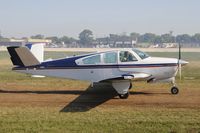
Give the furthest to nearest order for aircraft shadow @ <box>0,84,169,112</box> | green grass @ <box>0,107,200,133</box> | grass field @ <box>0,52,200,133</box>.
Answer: aircraft shadow @ <box>0,84,169,112</box> → grass field @ <box>0,52,200,133</box> → green grass @ <box>0,107,200,133</box>

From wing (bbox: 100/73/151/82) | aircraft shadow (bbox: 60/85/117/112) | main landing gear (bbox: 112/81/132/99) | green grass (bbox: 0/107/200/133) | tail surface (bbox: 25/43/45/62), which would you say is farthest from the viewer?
tail surface (bbox: 25/43/45/62)

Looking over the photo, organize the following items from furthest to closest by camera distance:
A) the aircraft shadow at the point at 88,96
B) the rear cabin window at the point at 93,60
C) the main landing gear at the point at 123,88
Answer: the rear cabin window at the point at 93,60
the main landing gear at the point at 123,88
the aircraft shadow at the point at 88,96

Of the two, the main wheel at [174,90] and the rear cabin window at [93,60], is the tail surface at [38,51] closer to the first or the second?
the rear cabin window at [93,60]

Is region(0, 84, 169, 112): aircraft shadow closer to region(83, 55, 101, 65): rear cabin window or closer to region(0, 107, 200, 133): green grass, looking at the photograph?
region(0, 107, 200, 133): green grass

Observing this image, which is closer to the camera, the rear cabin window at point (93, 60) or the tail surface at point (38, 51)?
the rear cabin window at point (93, 60)

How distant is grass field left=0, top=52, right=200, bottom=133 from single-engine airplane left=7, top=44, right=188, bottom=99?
771mm

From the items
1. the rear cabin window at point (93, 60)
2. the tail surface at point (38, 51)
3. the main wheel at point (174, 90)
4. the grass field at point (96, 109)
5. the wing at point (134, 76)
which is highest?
the tail surface at point (38, 51)

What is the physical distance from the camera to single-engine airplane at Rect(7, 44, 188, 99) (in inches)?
568

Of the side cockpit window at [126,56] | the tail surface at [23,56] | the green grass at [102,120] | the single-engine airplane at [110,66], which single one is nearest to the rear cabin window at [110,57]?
the single-engine airplane at [110,66]

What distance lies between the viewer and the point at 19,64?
15688 mm

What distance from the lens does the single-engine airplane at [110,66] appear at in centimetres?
1443

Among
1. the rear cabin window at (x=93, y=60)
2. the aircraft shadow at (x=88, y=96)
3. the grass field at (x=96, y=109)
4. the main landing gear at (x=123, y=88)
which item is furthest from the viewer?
the rear cabin window at (x=93, y=60)

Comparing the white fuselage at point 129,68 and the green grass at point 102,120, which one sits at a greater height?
the white fuselage at point 129,68

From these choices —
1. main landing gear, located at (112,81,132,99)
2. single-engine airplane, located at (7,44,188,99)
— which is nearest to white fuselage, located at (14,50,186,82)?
single-engine airplane, located at (7,44,188,99)
